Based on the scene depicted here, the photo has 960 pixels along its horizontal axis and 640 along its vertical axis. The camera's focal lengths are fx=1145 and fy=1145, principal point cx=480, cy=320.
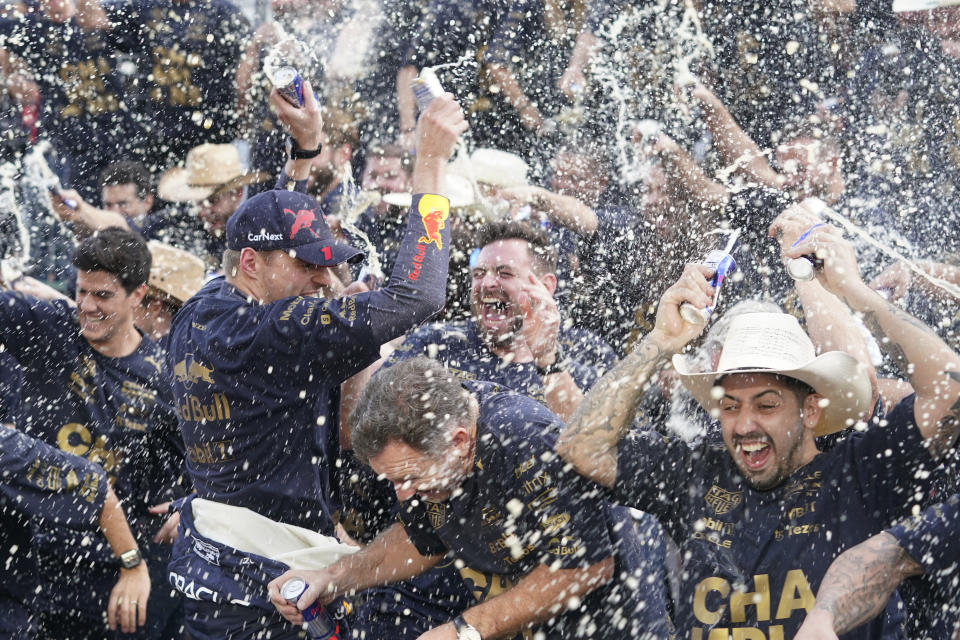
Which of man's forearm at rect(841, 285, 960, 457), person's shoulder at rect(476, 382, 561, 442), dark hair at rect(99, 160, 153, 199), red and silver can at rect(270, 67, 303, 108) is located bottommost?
dark hair at rect(99, 160, 153, 199)

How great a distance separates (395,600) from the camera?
14.1 feet

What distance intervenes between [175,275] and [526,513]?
3026 millimetres

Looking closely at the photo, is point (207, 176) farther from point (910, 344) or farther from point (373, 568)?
point (910, 344)

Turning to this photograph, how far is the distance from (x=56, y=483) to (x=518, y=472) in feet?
6.34

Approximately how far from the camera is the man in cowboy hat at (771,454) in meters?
3.33

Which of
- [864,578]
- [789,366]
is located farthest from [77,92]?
[864,578]

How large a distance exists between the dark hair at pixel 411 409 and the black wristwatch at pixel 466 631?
1.85 ft

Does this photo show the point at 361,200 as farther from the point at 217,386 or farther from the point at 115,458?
the point at 217,386

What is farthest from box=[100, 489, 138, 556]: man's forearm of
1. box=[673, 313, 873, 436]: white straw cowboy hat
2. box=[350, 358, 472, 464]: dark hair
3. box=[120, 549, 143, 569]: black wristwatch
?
box=[673, 313, 873, 436]: white straw cowboy hat

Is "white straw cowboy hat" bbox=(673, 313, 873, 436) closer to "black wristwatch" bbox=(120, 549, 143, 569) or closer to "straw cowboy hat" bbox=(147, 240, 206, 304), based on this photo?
"black wristwatch" bbox=(120, 549, 143, 569)

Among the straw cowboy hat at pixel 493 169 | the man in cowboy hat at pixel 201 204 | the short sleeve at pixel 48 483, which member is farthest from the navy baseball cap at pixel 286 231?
the man in cowboy hat at pixel 201 204

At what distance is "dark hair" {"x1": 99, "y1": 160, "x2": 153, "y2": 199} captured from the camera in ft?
25.7

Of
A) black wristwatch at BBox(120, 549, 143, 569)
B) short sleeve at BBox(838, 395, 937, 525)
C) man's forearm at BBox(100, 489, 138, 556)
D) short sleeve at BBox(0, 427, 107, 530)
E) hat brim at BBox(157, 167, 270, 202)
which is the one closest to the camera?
short sleeve at BBox(838, 395, 937, 525)

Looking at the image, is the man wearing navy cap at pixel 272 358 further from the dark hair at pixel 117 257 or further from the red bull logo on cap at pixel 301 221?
the dark hair at pixel 117 257
